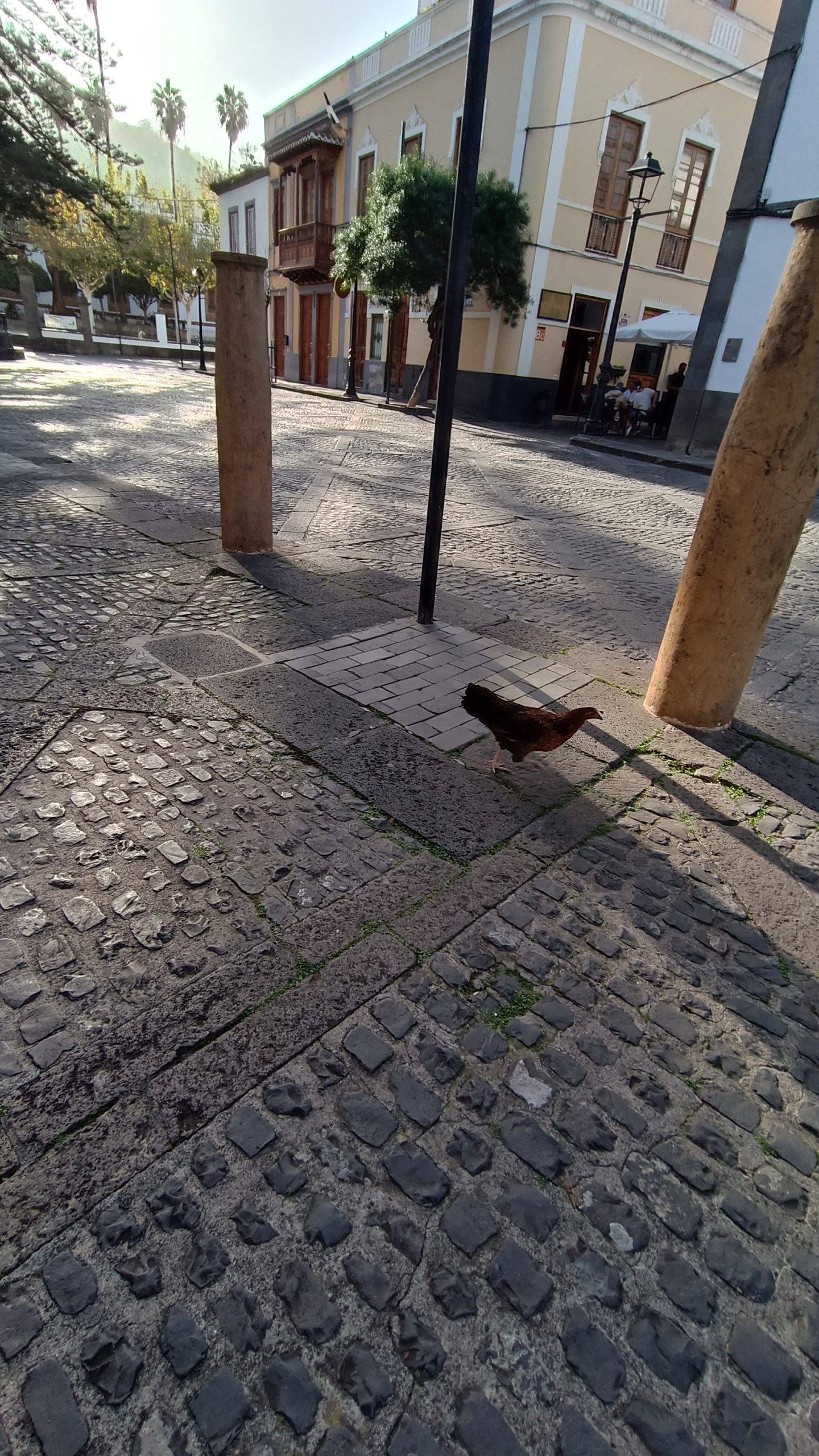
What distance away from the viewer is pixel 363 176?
88.0 feet

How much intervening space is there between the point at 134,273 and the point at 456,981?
59.1 m

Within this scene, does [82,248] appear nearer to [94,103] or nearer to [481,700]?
[94,103]

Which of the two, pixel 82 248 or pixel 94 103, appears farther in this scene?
pixel 82 248

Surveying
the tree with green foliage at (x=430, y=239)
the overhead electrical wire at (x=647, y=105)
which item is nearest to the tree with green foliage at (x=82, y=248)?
the tree with green foliage at (x=430, y=239)

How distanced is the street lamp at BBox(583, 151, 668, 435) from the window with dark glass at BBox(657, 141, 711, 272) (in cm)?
87

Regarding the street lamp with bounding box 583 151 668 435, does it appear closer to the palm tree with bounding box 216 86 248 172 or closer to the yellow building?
the yellow building

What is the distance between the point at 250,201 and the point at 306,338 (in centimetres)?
1000

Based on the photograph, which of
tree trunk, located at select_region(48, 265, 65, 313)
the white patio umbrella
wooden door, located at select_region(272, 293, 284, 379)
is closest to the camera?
the white patio umbrella

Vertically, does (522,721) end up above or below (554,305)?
below

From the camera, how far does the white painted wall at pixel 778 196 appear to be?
40.5 feet

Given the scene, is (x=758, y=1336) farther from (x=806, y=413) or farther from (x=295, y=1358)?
(x=806, y=413)

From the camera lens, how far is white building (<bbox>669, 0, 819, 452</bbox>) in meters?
12.4

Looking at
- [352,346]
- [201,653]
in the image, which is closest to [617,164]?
[352,346]

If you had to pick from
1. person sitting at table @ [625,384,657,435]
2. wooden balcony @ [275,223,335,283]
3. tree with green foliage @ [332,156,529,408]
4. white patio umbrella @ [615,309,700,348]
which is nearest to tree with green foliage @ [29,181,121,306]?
wooden balcony @ [275,223,335,283]
